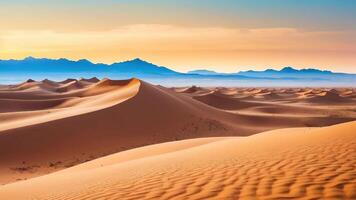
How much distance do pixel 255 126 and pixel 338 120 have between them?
29.1 feet

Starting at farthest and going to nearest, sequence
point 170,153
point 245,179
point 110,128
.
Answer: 1. point 110,128
2. point 170,153
3. point 245,179

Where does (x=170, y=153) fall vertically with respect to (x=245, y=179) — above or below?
below

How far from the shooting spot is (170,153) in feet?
41.3

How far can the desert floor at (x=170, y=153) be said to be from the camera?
20.2 ft

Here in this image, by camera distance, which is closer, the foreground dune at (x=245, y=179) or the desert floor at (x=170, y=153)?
the foreground dune at (x=245, y=179)

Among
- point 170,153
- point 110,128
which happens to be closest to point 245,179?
point 170,153

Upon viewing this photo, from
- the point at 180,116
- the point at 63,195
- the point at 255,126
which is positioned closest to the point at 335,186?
the point at 63,195

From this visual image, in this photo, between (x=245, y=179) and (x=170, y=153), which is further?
(x=170, y=153)

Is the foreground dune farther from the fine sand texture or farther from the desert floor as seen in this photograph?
the fine sand texture

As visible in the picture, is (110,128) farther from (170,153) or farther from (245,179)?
(245,179)

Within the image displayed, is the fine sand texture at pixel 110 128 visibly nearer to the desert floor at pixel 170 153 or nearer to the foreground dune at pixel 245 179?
the desert floor at pixel 170 153

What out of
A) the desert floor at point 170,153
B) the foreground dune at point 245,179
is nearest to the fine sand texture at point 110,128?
the desert floor at point 170,153

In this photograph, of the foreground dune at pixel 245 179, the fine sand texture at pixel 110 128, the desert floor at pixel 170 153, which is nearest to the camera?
the foreground dune at pixel 245 179

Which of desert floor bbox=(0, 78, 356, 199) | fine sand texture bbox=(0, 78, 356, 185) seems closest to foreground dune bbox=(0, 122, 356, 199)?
desert floor bbox=(0, 78, 356, 199)
